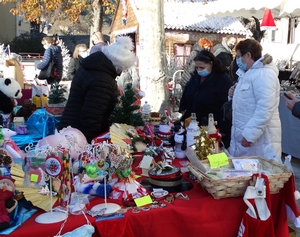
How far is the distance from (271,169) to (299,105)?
667 millimetres

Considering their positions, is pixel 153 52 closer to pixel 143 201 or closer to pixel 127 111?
pixel 127 111

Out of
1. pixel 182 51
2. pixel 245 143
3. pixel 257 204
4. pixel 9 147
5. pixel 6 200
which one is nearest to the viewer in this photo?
pixel 6 200

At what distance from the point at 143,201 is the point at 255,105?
1.43 meters

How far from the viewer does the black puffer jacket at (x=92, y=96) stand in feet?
8.52

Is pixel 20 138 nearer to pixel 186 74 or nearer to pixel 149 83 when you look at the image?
pixel 149 83

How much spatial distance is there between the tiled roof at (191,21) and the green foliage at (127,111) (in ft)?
39.2

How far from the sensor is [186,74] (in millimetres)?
5504

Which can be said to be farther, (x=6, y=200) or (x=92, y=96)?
(x=92, y=96)

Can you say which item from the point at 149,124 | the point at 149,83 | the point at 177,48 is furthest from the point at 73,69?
the point at 177,48

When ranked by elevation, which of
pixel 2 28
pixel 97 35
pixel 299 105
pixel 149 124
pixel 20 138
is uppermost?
pixel 2 28

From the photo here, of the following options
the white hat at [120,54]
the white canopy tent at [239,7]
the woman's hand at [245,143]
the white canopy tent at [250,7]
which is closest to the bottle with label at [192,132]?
the woman's hand at [245,143]

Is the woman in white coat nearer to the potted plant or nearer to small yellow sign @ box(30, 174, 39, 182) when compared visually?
small yellow sign @ box(30, 174, 39, 182)

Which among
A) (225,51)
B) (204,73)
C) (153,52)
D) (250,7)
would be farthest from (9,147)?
(250,7)

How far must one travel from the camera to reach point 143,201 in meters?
1.78
